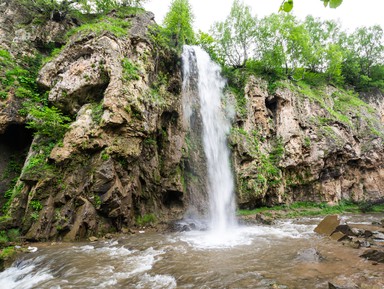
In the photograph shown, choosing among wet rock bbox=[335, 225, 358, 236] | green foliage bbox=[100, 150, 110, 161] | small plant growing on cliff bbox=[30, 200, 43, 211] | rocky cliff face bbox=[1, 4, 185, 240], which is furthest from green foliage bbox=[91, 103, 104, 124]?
wet rock bbox=[335, 225, 358, 236]

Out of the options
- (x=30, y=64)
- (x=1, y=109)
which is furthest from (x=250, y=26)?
(x=1, y=109)

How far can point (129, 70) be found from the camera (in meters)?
11.7

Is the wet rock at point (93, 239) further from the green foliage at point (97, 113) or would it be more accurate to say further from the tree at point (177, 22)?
A: the tree at point (177, 22)

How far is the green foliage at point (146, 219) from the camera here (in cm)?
1133

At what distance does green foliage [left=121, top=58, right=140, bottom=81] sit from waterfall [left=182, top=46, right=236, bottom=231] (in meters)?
5.02

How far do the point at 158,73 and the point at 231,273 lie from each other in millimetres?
12375

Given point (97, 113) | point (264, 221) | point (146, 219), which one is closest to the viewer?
point (97, 113)

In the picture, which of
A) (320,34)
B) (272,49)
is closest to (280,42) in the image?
(272,49)

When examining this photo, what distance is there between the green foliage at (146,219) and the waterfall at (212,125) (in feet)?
11.1

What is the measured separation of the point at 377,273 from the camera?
4.85m

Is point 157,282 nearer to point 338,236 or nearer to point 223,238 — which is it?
point 223,238

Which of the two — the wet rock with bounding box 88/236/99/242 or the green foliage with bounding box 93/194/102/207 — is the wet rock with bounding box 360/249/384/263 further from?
the green foliage with bounding box 93/194/102/207

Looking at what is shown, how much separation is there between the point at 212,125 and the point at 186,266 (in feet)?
39.0

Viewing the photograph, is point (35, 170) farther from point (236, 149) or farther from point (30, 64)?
point (236, 149)
